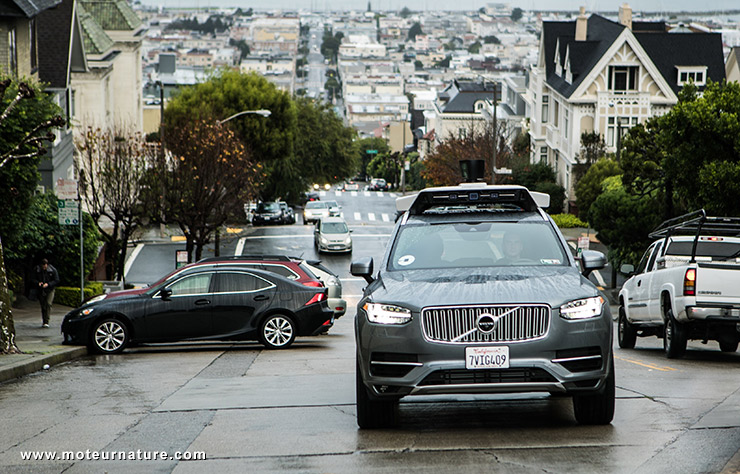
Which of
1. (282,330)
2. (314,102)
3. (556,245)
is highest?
(314,102)

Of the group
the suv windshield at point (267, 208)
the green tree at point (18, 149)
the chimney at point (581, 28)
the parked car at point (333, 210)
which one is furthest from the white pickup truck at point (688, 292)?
the chimney at point (581, 28)

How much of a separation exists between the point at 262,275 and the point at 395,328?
35.6 ft

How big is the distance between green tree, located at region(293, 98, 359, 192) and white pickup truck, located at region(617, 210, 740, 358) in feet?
245

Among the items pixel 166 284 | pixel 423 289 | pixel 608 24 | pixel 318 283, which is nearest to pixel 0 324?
pixel 166 284

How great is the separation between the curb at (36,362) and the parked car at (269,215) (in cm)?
4627

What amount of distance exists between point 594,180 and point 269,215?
19866 millimetres

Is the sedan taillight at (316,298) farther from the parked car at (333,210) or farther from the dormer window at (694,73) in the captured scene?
the dormer window at (694,73)

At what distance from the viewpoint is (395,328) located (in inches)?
350

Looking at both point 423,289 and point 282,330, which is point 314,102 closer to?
point 282,330

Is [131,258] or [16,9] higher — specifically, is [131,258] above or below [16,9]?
below

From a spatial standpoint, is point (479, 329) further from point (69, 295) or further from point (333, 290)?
point (69, 295)

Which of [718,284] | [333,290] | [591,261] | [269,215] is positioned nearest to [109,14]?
[269,215]

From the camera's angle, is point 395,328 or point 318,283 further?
point 318,283

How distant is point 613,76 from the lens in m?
66.0
